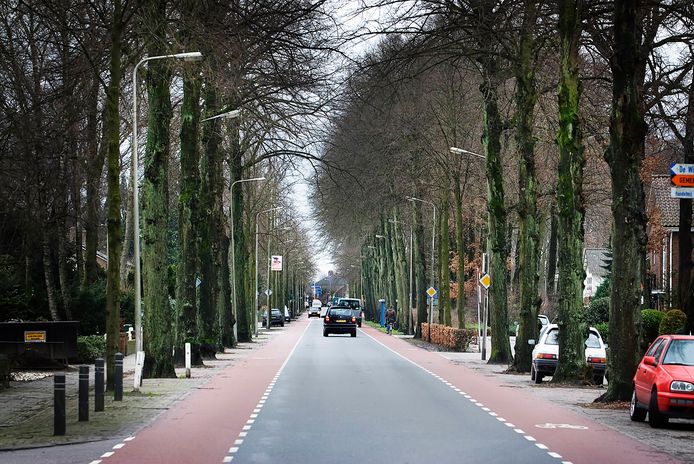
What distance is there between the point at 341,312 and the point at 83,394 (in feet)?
200

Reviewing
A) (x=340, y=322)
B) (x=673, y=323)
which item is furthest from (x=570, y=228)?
(x=340, y=322)

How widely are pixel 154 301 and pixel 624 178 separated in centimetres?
1212

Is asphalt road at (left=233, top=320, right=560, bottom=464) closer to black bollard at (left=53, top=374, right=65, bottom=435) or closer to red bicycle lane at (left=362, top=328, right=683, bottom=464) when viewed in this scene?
red bicycle lane at (left=362, top=328, right=683, bottom=464)

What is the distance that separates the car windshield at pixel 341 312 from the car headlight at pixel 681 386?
200 feet

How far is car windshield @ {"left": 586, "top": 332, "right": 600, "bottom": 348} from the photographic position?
3400 cm

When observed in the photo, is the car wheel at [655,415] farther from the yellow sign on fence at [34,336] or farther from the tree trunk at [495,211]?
the tree trunk at [495,211]

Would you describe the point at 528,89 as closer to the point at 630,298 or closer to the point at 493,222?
the point at 493,222

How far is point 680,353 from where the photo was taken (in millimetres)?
20469

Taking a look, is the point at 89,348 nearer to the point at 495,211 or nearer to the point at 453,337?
the point at 495,211

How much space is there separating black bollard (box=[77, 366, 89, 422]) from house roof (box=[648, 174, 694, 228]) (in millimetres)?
55589

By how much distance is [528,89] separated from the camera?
35.7 meters

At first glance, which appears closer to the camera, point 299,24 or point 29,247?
point 299,24

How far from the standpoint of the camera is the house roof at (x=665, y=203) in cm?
7356

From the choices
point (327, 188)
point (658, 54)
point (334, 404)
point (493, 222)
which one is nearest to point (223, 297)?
point (327, 188)
